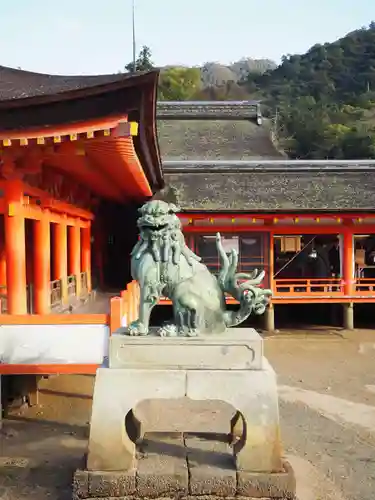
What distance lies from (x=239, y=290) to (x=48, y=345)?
10.1 ft

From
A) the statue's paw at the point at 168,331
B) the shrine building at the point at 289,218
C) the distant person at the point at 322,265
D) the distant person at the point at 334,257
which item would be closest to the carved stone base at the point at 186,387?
the statue's paw at the point at 168,331

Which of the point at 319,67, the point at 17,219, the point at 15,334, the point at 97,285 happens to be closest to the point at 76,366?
the point at 15,334

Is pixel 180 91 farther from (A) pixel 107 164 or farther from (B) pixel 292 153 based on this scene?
(A) pixel 107 164

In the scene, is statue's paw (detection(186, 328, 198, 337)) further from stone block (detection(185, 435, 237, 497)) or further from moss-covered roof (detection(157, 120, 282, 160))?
moss-covered roof (detection(157, 120, 282, 160))

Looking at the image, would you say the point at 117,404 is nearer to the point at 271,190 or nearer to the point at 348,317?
the point at 348,317

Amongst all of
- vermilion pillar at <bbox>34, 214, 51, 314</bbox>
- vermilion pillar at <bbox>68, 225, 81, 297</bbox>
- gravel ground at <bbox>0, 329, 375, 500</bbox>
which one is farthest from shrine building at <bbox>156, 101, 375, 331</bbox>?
vermilion pillar at <bbox>34, 214, 51, 314</bbox>

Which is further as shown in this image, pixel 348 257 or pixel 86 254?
pixel 348 257

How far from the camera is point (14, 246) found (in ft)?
25.2

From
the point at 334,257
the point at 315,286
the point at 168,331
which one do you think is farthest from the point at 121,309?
the point at 334,257

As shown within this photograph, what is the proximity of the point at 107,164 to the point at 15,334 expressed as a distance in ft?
10.6

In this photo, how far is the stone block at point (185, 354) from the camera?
495 centimetres

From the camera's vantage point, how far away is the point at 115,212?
770 inches

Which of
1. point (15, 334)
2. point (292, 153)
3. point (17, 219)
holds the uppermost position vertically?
point (292, 153)

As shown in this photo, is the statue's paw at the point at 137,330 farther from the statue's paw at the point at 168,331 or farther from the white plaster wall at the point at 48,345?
the white plaster wall at the point at 48,345
